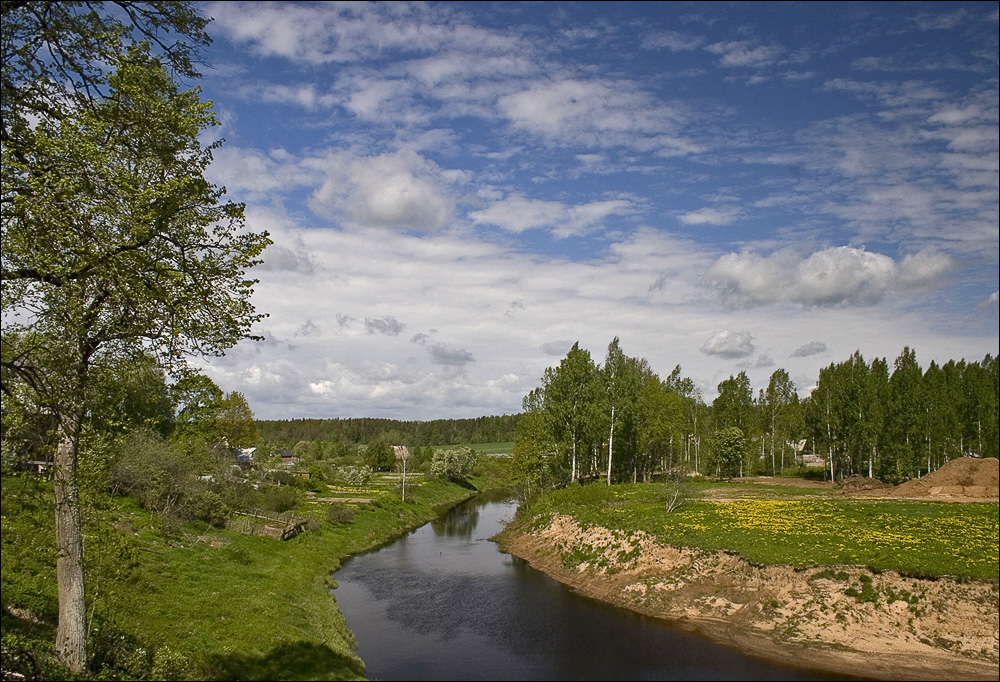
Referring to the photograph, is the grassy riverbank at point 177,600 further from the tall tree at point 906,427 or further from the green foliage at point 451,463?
the tall tree at point 906,427

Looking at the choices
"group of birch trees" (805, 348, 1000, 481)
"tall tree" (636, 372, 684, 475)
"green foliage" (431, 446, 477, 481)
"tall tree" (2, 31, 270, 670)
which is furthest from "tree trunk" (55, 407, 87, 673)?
"green foliage" (431, 446, 477, 481)

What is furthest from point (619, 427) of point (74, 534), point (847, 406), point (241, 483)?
point (74, 534)

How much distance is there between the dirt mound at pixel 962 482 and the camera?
60281 mm

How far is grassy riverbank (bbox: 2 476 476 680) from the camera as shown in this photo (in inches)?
622

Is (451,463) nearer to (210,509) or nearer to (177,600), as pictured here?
(210,509)

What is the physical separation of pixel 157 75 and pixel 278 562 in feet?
123

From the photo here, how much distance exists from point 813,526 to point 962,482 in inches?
1342

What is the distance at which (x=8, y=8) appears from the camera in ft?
36.4

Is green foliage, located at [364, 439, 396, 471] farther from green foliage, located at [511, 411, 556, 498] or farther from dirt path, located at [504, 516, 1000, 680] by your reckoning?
dirt path, located at [504, 516, 1000, 680]

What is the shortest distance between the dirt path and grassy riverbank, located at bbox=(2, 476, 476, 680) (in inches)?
785

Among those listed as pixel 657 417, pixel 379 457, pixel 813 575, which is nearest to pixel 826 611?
pixel 813 575

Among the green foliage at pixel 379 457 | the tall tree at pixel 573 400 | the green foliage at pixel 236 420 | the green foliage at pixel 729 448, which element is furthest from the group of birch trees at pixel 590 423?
the green foliage at pixel 379 457

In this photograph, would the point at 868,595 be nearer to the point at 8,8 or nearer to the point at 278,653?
the point at 278,653

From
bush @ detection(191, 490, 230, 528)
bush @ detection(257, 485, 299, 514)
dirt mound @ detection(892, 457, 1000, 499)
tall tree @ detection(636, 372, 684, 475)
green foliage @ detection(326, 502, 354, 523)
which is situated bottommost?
green foliage @ detection(326, 502, 354, 523)
